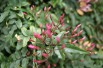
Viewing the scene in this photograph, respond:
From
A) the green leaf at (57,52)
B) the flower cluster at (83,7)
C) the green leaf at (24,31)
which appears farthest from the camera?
the flower cluster at (83,7)

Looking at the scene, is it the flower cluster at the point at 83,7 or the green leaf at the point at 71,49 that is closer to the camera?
the green leaf at the point at 71,49

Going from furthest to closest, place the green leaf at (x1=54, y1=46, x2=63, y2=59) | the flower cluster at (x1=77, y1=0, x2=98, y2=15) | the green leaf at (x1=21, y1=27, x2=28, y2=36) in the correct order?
the flower cluster at (x1=77, y1=0, x2=98, y2=15), the green leaf at (x1=21, y1=27, x2=28, y2=36), the green leaf at (x1=54, y1=46, x2=63, y2=59)

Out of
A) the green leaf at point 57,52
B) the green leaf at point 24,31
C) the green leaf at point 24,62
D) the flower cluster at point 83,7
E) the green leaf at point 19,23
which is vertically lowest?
the green leaf at point 24,62

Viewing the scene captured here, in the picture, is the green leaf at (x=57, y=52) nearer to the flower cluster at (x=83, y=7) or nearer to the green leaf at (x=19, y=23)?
the green leaf at (x=19, y=23)

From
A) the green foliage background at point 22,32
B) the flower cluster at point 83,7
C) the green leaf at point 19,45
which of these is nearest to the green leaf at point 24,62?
the green foliage background at point 22,32

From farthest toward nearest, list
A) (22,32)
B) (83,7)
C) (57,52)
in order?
(83,7) < (22,32) < (57,52)

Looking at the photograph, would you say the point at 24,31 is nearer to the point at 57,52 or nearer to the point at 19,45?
the point at 19,45

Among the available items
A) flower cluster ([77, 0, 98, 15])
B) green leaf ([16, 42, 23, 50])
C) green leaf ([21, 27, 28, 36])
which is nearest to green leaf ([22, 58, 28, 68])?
green leaf ([16, 42, 23, 50])

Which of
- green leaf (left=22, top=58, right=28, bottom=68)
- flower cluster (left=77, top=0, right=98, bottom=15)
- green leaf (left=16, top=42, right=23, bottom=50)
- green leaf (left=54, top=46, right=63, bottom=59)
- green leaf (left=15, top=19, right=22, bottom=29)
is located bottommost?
green leaf (left=22, top=58, right=28, bottom=68)

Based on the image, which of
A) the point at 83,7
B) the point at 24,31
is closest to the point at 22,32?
the point at 24,31

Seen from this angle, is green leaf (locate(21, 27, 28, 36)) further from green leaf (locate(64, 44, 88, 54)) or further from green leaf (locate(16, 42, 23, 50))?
green leaf (locate(64, 44, 88, 54))

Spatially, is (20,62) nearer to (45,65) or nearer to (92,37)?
(45,65)

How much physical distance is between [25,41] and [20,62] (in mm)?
281

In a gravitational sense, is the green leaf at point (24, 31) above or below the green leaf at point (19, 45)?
above
